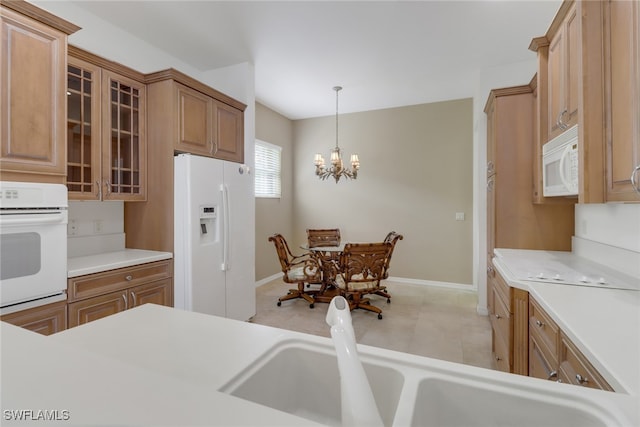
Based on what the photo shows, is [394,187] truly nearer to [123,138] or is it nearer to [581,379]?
[123,138]

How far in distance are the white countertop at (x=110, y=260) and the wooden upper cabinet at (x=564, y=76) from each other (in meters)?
2.99

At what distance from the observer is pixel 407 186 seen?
4.99 m

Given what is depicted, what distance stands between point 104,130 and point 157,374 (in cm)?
254

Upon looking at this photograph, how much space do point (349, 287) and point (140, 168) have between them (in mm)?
2432

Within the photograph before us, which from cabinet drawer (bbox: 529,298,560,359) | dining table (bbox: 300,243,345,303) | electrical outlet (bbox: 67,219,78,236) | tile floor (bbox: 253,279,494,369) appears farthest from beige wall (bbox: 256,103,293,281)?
cabinet drawer (bbox: 529,298,560,359)

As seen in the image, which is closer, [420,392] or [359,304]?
[420,392]

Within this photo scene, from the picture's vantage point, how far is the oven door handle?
154 centimetres

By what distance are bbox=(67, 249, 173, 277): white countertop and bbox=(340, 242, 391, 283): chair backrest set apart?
1.75 meters

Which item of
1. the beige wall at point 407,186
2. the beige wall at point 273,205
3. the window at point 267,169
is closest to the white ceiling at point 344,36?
the beige wall at point 407,186

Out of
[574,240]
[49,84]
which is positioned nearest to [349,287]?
[574,240]

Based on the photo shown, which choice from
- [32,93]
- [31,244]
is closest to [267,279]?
[31,244]

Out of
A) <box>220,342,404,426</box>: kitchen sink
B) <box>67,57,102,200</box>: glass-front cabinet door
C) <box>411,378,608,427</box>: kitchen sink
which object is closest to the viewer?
<box>411,378,608,427</box>: kitchen sink

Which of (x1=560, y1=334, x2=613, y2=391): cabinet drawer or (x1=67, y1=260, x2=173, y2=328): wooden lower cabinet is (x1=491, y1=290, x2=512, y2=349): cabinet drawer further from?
(x1=67, y1=260, x2=173, y2=328): wooden lower cabinet

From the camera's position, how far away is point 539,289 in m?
1.46
